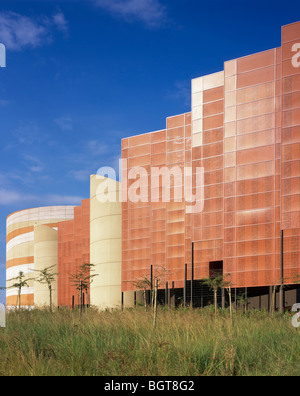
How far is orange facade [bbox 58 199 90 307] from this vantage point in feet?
211

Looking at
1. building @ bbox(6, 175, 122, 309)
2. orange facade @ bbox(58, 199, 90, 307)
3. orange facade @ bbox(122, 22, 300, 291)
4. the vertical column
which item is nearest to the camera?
orange facade @ bbox(122, 22, 300, 291)

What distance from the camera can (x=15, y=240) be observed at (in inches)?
3565

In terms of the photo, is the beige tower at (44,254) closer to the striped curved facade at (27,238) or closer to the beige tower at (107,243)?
the striped curved facade at (27,238)

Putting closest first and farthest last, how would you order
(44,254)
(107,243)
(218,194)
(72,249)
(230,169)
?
1. (230,169)
2. (218,194)
3. (107,243)
4. (72,249)
5. (44,254)

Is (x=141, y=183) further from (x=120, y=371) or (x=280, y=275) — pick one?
(x=120, y=371)

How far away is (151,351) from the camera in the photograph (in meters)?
11.1

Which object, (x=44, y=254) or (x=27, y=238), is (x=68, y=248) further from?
(x=27, y=238)

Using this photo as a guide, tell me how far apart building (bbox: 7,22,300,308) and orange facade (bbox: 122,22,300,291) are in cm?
8

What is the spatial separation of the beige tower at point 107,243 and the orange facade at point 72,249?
7.60 meters

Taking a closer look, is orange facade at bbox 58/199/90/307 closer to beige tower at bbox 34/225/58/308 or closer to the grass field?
beige tower at bbox 34/225/58/308

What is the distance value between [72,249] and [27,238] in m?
19.0

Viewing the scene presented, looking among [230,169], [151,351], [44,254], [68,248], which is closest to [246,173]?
[230,169]

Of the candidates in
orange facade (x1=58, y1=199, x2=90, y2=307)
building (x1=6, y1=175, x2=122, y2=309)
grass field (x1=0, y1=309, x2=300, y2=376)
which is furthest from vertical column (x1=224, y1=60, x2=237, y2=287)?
grass field (x1=0, y1=309, x2=300, y2=376)
